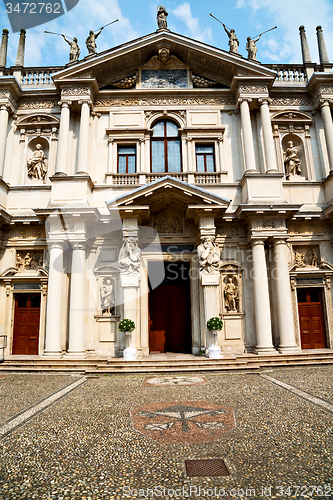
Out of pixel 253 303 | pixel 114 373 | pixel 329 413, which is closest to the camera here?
pixel 329 413

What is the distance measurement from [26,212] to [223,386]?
1062cm

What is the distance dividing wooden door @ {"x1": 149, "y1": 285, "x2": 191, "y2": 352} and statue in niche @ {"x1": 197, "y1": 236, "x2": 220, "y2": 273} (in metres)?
2.12

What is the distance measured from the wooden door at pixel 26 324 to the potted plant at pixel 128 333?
4.21m

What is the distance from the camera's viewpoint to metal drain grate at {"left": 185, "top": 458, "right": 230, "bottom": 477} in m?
3.75

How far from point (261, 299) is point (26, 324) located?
371 inches

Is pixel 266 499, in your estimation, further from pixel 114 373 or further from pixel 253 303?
pixel 253 303

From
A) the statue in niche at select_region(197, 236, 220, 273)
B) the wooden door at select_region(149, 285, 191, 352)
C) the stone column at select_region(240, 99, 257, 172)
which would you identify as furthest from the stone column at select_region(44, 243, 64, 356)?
the stone column at select_region(240, 99, 257, 172)

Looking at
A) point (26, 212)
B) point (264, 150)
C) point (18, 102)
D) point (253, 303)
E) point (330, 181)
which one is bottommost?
point (253, 303)

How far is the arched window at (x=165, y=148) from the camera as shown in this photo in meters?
14.9

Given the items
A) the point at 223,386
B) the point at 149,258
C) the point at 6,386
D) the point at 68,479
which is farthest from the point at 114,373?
the point at 68,479

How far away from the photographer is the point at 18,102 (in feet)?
51.1

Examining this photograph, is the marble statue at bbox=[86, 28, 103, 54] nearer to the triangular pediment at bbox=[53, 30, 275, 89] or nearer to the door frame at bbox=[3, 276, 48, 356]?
the triangular pediment at bbox=[53, 30, 275, 89]

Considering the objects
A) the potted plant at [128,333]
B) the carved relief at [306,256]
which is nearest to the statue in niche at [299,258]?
the carved relief at [306,256]

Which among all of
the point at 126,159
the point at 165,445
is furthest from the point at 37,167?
the point at 165,445
